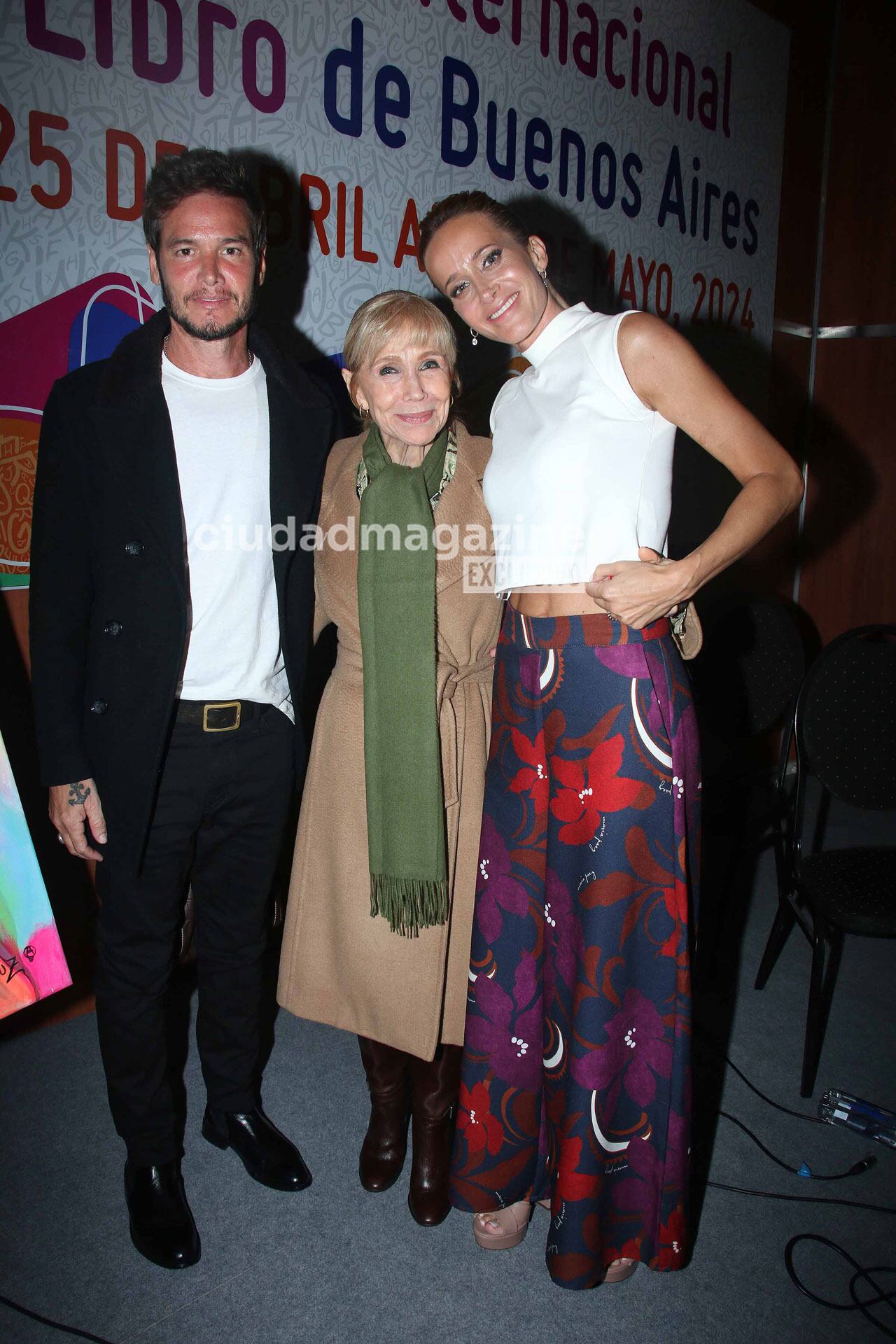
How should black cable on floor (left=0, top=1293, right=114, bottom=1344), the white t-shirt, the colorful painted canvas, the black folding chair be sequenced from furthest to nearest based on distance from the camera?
the black folding chair
the white t-shirt
black cable on floor (left=0, top=1293, right=114, bottom=1344)
the colorful painted canvas

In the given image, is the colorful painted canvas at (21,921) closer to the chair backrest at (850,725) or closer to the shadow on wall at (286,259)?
the shadow on wall at (286,259)

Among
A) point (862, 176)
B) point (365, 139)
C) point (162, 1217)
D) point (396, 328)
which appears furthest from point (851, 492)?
point (162, 1217)

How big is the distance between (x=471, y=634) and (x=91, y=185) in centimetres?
152

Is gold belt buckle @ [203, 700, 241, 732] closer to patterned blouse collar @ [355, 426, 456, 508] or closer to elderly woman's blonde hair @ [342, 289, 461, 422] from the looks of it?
patterned blouse collar @ [355, 426, 456, 508]

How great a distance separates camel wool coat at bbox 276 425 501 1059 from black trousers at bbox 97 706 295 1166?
0.10 meters

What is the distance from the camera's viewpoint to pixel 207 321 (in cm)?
166

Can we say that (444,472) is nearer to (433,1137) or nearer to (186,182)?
(186,182)

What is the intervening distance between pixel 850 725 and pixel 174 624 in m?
1.86

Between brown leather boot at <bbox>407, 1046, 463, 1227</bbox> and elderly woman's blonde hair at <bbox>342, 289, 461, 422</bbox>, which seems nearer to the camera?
elderly woman's blonde hair at <bbox>342, 289, 461, 422</bbox>

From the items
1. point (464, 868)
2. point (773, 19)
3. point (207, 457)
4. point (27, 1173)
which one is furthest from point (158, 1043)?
point (773, 19)

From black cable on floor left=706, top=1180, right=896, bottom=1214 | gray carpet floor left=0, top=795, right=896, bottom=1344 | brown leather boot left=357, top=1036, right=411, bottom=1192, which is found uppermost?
brown leather boot left=357, top=1036, right=411, bottom=1192

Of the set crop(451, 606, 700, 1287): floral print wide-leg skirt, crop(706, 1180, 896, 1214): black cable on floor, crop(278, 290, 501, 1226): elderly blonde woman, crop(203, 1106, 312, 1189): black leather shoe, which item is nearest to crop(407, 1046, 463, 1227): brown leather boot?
crop(278, 290, 501, 1226): elderly blonde woman

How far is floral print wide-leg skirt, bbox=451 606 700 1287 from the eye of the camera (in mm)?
1482

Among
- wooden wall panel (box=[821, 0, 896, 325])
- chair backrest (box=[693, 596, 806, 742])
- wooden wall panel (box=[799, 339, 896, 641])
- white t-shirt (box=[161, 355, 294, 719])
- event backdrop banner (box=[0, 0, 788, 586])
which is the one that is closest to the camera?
white t-shirt (box=[161, 355, 294, 719])
